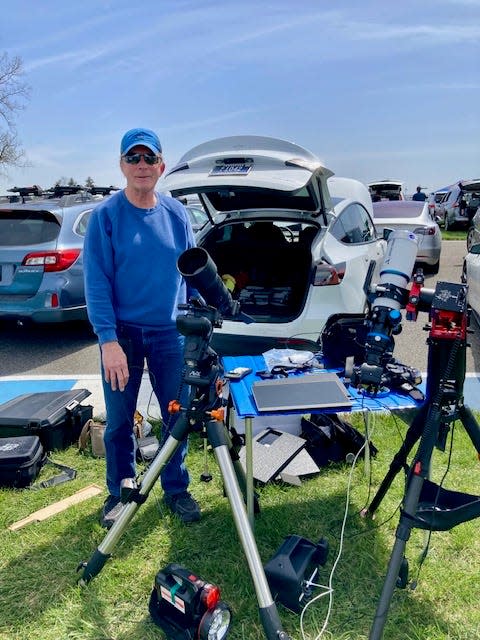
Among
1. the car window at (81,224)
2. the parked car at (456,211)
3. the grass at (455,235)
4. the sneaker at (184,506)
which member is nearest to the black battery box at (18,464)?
the sneaker at (184,506)

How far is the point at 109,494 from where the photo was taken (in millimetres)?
2896

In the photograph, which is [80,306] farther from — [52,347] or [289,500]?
[289,500]

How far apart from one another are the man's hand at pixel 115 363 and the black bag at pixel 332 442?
147cm

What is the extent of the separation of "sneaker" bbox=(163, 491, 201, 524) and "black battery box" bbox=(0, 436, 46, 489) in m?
0.87

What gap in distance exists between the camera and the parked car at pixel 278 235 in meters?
3.44

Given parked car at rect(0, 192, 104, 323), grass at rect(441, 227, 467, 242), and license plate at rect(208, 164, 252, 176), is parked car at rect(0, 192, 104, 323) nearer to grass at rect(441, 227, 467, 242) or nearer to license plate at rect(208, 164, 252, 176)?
license plate at rect(208, 164, 252, 176)

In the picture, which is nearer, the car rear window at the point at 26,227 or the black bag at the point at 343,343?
the black bag at the point at 343,343

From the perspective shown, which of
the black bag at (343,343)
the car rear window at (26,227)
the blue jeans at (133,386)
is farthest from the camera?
the car rear window at (26,227)

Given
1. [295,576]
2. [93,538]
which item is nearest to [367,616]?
[295,576]

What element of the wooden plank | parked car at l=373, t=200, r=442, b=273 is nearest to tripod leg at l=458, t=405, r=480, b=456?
the wooden plank

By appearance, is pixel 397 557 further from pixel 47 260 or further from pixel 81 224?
pixel 81 224

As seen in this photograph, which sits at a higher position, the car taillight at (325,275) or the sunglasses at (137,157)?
the sunglasses at (137,157)

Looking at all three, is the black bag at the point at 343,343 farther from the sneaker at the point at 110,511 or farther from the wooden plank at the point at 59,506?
the wooden plank at the point at 59,506

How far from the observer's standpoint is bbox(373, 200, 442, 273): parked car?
8.85m
